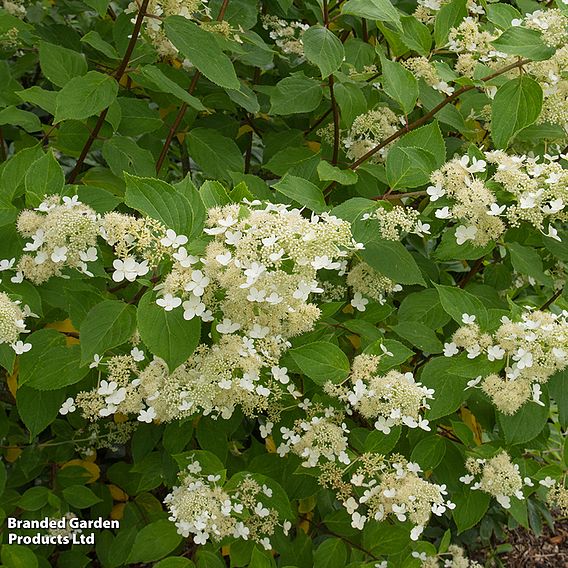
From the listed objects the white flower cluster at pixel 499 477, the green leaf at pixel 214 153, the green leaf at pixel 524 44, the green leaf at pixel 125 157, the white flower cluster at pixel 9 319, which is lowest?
the white flower cluster at pixel 499 477

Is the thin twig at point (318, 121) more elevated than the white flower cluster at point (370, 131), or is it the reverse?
the white flower cluster at point (370, 131)

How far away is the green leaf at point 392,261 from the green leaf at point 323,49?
46 cm

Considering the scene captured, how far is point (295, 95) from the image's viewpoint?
205 centimetres

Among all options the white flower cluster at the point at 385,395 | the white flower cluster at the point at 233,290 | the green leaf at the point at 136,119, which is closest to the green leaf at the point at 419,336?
the white flower cluster at the point at 385,395

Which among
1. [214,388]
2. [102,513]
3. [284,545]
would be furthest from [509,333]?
[102,513]

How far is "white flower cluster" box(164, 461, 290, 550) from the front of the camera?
64.1 inches

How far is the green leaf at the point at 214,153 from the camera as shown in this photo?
2.20 m

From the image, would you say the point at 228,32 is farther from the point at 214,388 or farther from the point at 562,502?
the point at 562,502

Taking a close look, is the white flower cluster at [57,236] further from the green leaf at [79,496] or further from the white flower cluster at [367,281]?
the green leaf at [79,496]

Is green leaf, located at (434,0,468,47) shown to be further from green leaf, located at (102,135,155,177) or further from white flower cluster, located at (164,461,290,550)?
white flower cluster, located at (164,461,290,550)

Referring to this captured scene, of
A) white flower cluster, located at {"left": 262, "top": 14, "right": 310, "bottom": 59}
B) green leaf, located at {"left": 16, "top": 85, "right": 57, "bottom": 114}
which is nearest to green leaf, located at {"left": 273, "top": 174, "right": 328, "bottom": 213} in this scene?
green leaf, located at {"left": 16, "top": 85, "right": 57, "bottom": 114}

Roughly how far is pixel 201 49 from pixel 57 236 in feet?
2.02

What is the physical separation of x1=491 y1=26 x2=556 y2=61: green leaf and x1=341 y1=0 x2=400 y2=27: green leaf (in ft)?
0.81

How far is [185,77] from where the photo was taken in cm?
218
